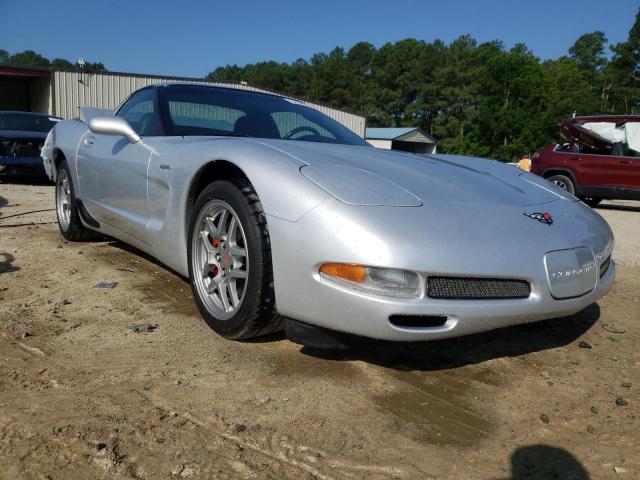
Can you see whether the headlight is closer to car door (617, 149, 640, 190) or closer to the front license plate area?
the front license plate area

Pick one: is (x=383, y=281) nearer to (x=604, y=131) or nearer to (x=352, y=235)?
(x=352, y=235)

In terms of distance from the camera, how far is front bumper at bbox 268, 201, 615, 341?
1.87m

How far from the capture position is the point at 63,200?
451 centimetres

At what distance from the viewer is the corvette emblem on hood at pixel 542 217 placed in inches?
88.8

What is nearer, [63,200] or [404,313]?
[404,313]

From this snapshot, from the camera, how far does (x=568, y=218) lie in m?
2.44

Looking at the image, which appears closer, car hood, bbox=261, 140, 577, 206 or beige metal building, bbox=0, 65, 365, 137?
car hood, bbox=261, 140, 577, 206

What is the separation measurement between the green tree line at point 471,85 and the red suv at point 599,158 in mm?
31712

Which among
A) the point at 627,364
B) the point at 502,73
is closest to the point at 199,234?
the point at 627,364

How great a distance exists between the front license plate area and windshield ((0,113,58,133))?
32.7 ft

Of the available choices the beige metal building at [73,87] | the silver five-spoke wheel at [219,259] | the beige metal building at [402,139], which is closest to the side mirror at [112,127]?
the silver five-spoke wheel at [219,259]

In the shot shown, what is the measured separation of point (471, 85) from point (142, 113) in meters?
72.4

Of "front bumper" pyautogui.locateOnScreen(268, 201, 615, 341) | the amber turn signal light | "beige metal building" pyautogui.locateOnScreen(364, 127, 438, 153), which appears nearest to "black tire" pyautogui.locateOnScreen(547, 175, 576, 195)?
"front bumper" pyautogui.locateOnScreen(268, 201, 615, 341)

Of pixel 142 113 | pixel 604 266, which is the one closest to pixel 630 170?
pixel 604 266
